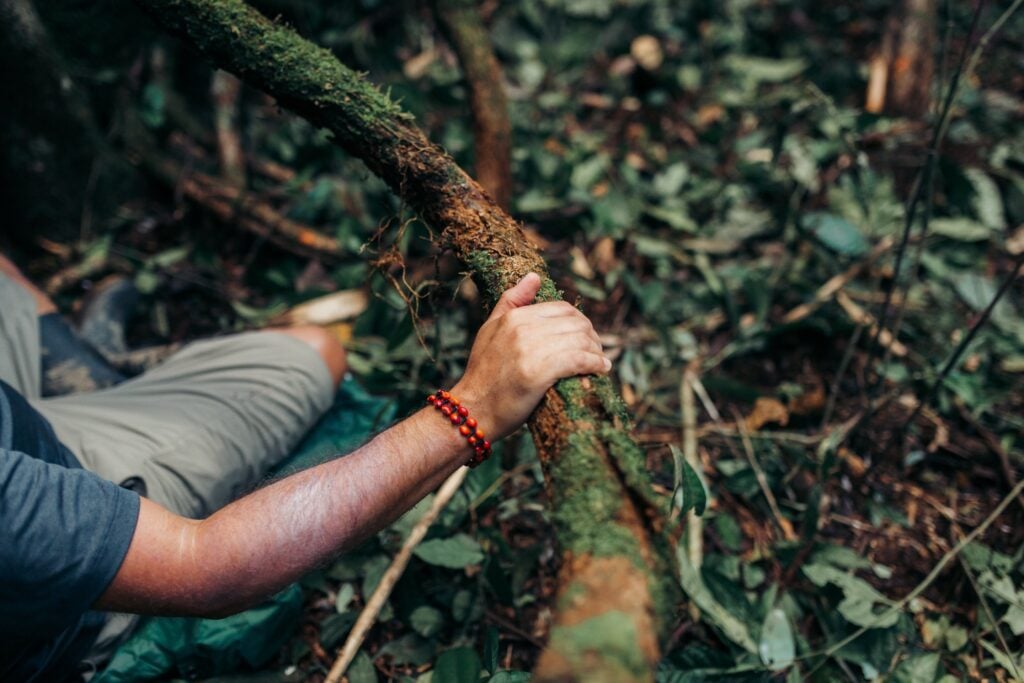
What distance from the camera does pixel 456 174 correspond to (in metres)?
1.59

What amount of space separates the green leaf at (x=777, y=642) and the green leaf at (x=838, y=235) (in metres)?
1.84

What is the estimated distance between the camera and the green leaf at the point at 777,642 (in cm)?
184

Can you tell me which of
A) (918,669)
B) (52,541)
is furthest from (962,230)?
(52,541)

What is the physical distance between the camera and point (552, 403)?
1.23 metres

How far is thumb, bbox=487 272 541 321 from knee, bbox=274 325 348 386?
120cm

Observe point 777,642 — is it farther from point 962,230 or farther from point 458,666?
point 962,230

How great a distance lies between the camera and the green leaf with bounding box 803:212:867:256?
3049 mm

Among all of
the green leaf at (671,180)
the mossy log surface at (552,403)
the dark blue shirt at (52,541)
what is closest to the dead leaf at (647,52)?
the green leaf at (671,180)

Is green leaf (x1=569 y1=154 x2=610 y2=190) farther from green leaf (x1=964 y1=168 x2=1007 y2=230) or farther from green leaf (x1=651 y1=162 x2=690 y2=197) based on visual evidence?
green leaf (x1=964 y1=168 x2=1007 y2=230)

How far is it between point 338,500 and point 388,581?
2.44 feet

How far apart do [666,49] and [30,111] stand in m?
3.66

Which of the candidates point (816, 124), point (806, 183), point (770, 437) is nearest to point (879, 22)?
point (816, 124)

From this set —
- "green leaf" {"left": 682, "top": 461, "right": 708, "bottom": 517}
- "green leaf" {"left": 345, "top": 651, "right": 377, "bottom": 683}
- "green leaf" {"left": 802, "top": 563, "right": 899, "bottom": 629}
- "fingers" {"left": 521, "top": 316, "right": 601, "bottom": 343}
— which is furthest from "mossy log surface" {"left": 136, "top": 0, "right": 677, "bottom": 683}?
"green leaf" {"left": 802, "top": 563, "right": 899, "bottom": 629}

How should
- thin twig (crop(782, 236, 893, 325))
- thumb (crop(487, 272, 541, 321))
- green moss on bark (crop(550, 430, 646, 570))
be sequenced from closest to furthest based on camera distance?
green moss on bark (crop(550, 430, 646, 570))
thumb (crop(487, 272, 541, 321))
thin twig (crop(782, 236, 893, 325))
